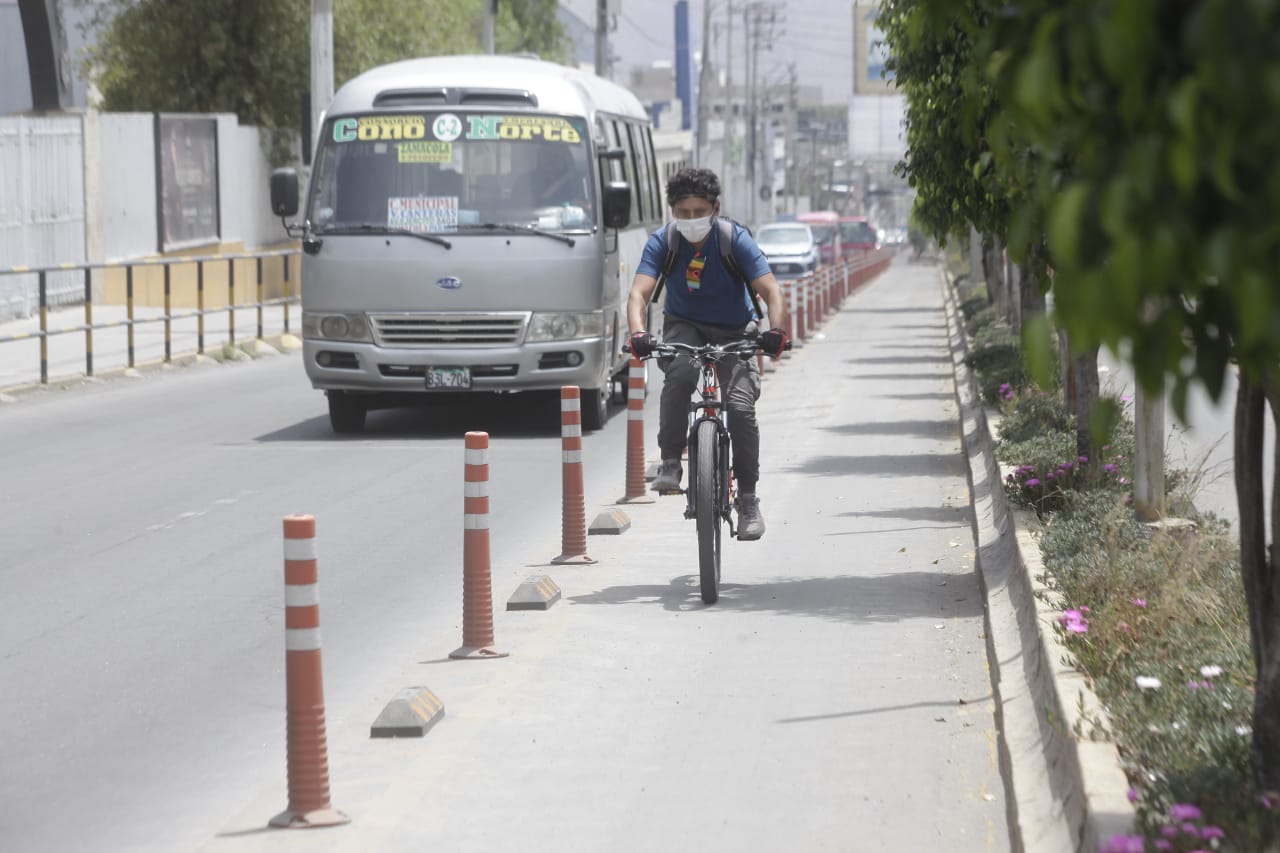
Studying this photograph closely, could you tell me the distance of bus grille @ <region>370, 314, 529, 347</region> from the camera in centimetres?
1662

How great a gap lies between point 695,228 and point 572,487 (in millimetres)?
1453

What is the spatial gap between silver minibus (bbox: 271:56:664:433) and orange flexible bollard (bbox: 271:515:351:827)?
10.9 metres

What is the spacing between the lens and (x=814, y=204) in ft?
579

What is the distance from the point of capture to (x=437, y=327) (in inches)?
656

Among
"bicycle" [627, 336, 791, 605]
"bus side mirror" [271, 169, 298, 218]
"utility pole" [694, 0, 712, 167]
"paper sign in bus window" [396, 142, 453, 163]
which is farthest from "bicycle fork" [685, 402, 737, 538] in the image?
"utility pole" [694, 0, 712, 167]

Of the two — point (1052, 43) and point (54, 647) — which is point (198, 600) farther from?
point (1052, 43)

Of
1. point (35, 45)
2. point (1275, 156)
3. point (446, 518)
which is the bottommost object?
point (446, 518)

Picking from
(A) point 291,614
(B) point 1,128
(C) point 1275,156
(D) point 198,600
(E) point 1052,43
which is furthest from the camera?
(B) point 1,128

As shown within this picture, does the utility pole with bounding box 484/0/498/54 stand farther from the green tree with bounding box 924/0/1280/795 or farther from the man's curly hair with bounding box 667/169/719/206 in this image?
the green tree with bounding box 924/0/1280/795

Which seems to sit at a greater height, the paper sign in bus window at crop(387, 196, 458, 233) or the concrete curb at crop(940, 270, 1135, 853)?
the paper sign in bus window at crop(387, 196, 458, 233)

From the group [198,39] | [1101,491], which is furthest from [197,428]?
[198,39]

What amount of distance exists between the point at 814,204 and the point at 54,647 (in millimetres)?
170342

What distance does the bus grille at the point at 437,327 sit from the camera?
16.6m

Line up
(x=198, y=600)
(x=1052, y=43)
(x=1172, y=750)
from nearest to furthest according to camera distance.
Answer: (x=1052, y=43), (x=1172, y=750), (x=198, y=600)
